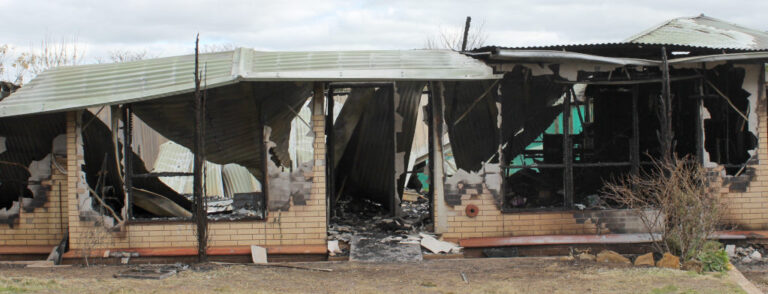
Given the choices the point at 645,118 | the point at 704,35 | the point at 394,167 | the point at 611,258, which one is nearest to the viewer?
the point at 611,258

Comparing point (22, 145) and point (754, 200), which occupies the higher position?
point (22, 145)

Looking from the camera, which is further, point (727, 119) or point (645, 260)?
point (727, 119)

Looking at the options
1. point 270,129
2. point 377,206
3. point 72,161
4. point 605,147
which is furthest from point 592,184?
point 72,161

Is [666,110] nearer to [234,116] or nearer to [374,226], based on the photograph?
[374,226]

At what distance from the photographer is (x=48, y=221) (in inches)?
379

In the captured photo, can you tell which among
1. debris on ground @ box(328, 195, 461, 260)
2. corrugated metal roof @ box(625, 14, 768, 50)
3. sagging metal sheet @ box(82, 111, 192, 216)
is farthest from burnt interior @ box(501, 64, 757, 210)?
sagging metal sheet @ box(82, 111, 192, 216)

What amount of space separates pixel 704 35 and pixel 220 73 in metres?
7.20

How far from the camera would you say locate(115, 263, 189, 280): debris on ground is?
8.03 meters

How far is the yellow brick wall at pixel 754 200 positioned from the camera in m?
9.58

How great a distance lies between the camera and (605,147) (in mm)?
11758

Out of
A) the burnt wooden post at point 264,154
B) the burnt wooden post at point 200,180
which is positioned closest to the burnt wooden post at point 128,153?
the burnt wooden post at point 200,180

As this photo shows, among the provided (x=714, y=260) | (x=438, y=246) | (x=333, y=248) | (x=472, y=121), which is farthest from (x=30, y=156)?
(x=714, y=260)

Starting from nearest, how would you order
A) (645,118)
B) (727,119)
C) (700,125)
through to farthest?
(700,125)
(727,119)
(645,118)

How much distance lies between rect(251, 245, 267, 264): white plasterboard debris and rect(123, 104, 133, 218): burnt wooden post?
1.66m
